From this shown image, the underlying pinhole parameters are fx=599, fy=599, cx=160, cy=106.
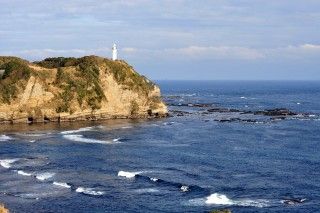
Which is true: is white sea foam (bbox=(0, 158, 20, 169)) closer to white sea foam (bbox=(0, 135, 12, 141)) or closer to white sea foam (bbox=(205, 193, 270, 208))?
white sea foam (bbox=(0, 135, 12, 141))

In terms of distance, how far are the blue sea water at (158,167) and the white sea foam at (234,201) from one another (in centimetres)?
9

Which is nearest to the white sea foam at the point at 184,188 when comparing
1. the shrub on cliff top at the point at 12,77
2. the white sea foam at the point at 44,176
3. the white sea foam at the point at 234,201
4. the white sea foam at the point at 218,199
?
the white sea foam at the point at 218,199

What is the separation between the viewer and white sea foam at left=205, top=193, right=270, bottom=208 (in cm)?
5516

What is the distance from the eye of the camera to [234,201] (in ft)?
185

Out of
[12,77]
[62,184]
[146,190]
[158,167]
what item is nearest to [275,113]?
[12,77]

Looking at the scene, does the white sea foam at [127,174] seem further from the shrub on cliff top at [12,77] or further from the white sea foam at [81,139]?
the shrub on cliff top at [12,77]

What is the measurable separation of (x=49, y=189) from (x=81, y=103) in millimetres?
68441

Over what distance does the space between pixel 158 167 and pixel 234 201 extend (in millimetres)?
19145

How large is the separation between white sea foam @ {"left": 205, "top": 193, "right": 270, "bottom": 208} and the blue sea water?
0.09 meters

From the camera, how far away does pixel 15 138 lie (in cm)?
9800

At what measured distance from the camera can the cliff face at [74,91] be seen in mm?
121812

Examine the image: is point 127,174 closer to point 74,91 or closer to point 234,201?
point 234,201

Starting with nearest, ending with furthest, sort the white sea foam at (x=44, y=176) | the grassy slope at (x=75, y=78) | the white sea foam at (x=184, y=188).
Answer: the white sea foam at (x=184, y=188) < the white sea foam at (x=44, y=176) < the grassy slope at (x=75, y=78)

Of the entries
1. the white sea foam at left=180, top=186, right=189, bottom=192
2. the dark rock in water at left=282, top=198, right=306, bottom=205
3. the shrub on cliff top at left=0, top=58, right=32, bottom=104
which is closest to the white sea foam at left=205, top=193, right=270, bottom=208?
the dark rock in water at left=282, top=198, right=306, bottom=205
